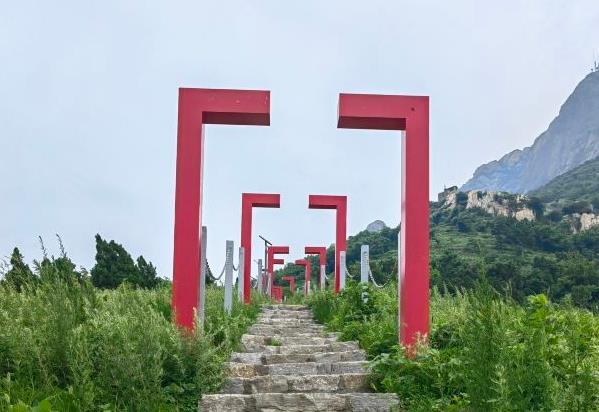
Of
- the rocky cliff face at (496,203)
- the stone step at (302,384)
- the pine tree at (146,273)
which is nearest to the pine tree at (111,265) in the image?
the pine tree at (146,273)

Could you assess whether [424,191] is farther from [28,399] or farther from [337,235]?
[337,235]

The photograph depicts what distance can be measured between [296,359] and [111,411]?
9.99 feet

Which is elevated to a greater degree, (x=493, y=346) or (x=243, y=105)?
(x=243, y=105)

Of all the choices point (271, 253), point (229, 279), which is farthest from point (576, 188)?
point (229, 279)

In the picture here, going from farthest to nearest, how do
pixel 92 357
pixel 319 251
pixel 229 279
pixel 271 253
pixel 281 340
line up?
pixel 271 253 < pixel 319 251 < pixel 229 279 < pixel 281 340 < pixel 92 357

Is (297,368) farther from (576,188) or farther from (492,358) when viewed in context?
(576,188)

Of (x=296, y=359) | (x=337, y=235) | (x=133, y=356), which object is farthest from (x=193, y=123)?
(x=337, y=235)

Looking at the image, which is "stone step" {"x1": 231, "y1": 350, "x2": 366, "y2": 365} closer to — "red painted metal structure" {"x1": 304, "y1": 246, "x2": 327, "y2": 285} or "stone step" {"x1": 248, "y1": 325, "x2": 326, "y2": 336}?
"stone step" {"x1": 248, "y1": 325, "x2": 326, "y2": 336}

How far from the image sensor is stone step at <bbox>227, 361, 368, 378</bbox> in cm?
703

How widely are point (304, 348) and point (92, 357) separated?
11.1 ft

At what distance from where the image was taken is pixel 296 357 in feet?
25.6

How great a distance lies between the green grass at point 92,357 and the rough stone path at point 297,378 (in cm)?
32

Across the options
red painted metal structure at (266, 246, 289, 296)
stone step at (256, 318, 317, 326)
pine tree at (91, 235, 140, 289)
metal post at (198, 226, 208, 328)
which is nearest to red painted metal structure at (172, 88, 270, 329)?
metal post at (198, 226, 208, 328)

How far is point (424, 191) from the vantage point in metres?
7.58
